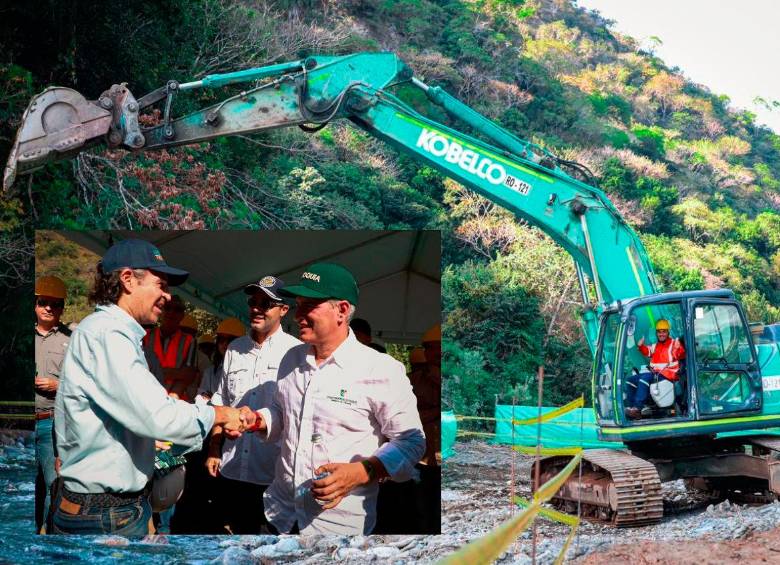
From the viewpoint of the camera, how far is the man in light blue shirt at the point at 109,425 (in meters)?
2.76

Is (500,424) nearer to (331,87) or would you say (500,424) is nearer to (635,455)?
(635,455)

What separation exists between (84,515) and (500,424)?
7280 millimetres

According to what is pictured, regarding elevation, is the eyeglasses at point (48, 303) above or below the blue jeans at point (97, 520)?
above

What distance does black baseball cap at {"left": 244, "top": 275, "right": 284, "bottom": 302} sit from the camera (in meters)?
4.73

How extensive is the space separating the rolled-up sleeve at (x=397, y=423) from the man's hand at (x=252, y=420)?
472 mm

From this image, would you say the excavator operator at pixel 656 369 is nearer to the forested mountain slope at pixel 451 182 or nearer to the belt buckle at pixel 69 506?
the belt buckle at pixel 69 506

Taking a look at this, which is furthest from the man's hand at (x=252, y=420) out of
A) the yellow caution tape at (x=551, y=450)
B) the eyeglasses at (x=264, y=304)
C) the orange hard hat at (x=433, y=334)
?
the yellow caution tape at (x=551, y=450)

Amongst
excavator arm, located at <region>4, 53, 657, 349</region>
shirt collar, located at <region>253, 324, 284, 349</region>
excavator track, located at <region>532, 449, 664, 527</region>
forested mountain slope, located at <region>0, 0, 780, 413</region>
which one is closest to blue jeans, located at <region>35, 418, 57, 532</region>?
shirt collar, located at <region>253, 324, 284, 349</region>

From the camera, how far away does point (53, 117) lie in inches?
263

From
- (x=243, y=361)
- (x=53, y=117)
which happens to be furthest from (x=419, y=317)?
(x=53, y=117)

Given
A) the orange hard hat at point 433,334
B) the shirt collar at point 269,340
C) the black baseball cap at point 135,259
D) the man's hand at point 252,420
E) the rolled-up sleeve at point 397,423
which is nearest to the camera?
the black baseball cap at point 135,259

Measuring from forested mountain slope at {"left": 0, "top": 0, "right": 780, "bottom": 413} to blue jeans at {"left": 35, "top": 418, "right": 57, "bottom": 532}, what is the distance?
13.3ft

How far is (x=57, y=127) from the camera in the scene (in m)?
6.66

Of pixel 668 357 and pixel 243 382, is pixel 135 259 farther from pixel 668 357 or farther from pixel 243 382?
pixel 668 357
